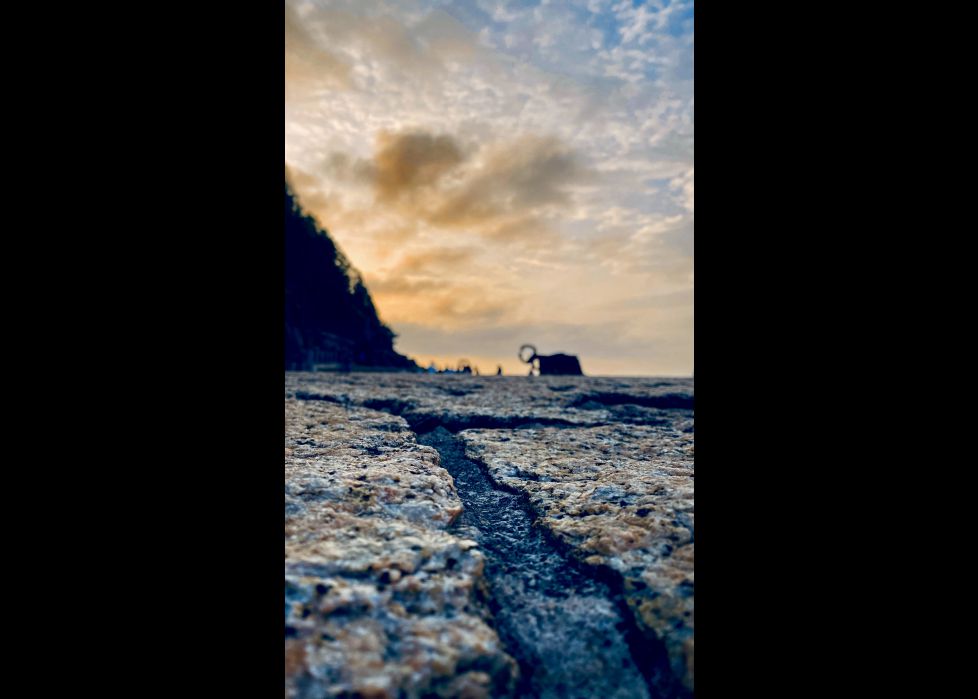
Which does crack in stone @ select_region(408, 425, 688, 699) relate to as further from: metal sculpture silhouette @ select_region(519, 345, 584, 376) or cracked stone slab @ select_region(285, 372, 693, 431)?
metal sculpture silhouette @ select_region(519, 345, 584, 376)

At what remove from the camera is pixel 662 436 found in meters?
2.02

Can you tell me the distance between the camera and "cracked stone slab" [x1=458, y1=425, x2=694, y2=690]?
3.17ft

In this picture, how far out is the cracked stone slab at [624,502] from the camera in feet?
3.17

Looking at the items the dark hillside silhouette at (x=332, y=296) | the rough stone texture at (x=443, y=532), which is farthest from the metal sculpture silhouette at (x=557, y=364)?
the rough stone texture at (x=443, y=532)

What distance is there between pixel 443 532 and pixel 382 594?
0.26 meters

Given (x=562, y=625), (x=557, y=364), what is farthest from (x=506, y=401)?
(x=557, y=364)

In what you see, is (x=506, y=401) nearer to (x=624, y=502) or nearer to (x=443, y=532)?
(x=624, y=502)

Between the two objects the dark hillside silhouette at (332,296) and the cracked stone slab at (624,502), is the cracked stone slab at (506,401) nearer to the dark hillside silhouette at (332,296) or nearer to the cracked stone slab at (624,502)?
the cracked stone slab at (624,502)

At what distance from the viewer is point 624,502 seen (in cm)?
129

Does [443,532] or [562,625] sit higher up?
[443,532]

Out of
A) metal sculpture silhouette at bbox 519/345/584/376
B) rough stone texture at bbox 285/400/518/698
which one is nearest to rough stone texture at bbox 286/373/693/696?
rough stone texture at bbox 285/400/518/698
